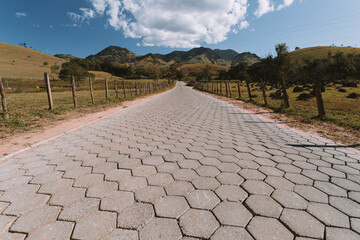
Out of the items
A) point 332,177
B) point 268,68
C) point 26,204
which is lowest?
point 332,177

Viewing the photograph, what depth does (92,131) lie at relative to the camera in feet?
15.7

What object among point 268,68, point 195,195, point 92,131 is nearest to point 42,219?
point 195,195

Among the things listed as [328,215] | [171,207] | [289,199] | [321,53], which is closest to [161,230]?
[171,207]

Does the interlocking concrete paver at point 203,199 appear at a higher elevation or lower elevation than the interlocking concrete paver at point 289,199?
higher

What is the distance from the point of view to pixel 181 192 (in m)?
2.02

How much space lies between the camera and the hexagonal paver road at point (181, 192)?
150 cm

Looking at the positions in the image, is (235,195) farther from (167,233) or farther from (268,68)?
(268,68)

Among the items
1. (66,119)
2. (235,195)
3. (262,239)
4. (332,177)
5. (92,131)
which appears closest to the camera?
(262,239)

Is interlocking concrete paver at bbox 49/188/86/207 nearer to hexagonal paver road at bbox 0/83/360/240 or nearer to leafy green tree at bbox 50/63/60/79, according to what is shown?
hexagonal paver road at bbox 0/83/360/240

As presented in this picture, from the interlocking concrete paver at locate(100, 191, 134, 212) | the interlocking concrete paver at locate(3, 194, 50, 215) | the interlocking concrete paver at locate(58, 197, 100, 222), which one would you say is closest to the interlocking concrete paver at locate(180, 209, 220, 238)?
the interlocking concrete paver at locate(100, 191, 134, 212)

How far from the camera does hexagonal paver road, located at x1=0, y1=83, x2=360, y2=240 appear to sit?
59.1 inches

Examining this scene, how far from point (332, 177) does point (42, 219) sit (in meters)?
3.57

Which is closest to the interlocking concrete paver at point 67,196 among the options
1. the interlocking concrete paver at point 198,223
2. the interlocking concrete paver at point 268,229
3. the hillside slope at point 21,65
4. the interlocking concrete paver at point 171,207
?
the interlocking concrete paver at point 171,207

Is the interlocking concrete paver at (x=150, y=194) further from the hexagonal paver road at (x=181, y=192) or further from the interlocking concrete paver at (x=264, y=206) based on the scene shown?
the interlocking concrete paver at (x=264, y=206)
